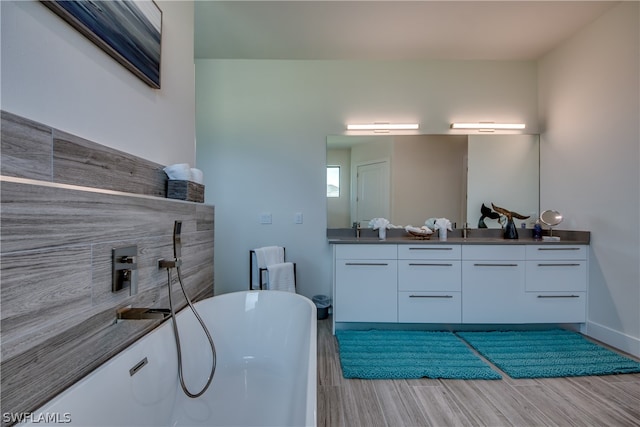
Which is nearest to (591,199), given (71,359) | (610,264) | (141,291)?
(610,264)

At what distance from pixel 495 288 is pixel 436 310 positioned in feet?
1.83

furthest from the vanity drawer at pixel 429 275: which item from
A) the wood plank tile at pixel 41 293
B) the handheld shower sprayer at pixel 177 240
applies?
the wood plank tile at pixel 41 293

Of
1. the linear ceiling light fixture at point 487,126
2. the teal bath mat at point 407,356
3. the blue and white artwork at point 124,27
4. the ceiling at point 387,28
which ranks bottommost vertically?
the teal bath mat at point 407,356

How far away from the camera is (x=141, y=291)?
1.16m

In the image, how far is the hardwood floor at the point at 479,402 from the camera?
1419 millimetres

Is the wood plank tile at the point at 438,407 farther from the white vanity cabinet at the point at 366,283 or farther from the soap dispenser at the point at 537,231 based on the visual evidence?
the soap dispenser at the point at 537,231

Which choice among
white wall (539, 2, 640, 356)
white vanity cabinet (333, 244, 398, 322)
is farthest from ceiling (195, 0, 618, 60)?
white vanity cabinet (333, 244, 398, 322)

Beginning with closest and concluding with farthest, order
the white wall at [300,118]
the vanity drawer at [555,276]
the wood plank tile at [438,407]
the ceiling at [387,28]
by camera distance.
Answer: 1. the wood plank tile at [438,407]
2. the ceiling at [387,28]
3. the vanity drawer at [555,276]
4. the white wall at [300,118]

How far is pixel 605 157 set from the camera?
87.0 inches

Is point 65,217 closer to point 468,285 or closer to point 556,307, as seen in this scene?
point 468,285

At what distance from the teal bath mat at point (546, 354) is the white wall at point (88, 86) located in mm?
2662

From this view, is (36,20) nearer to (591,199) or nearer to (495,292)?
(495,292)

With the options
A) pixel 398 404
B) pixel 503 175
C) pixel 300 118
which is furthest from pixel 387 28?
pixel 398 404

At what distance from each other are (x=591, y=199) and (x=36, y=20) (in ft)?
11.8
